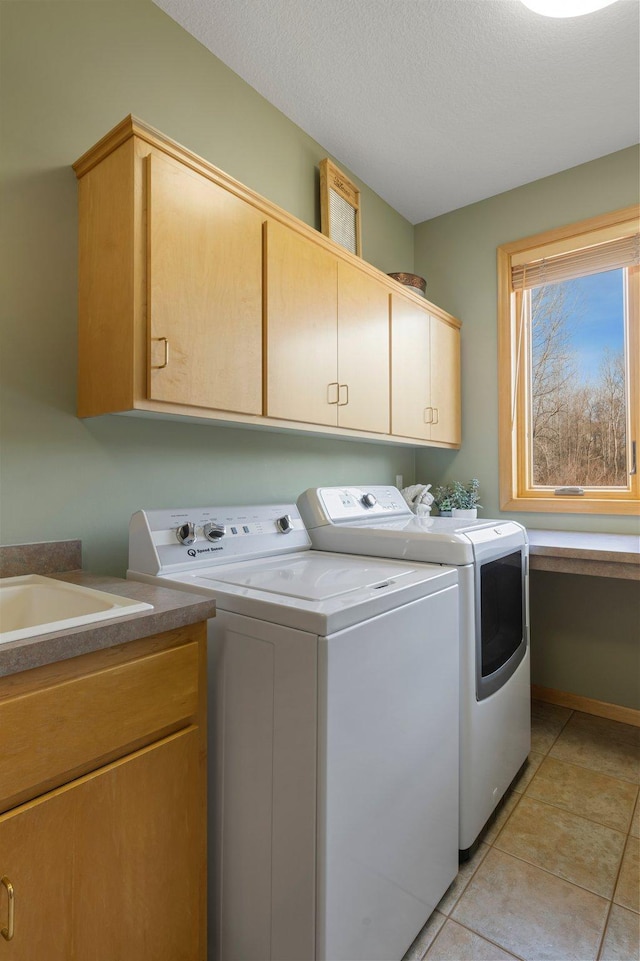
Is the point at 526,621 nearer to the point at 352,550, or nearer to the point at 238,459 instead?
the point at 352,550

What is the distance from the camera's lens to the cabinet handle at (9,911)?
2.55 feet

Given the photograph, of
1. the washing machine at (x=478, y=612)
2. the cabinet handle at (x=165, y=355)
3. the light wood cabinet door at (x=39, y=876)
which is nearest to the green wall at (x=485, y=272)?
the washing machine at (x=478, y=612)

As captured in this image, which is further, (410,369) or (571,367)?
(571,367)

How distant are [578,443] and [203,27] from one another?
Result: 245cm

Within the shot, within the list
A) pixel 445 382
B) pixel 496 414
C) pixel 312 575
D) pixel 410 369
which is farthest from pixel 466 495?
pixel 312 575

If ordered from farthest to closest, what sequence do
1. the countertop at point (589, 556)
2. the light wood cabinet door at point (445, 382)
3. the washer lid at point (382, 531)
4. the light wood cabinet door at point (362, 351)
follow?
the light wood cabinet door at point (445, 382), the light wood cabinet door at point (362, 351), the countertop at point (589, 556), the washer lid at point (382, 531)

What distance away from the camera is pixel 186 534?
1445 millimetres

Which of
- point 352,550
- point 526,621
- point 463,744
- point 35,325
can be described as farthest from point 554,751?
point 35,325

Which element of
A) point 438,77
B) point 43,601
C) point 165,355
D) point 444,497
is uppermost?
point 438,77

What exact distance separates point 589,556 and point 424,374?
1194 mm

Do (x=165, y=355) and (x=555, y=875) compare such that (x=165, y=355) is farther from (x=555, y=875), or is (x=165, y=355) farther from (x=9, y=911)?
(x=555, y=875)

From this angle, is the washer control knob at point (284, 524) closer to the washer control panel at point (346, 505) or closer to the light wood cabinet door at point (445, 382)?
the washer control panel at point (346, 505)

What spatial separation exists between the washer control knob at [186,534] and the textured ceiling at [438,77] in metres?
1.77

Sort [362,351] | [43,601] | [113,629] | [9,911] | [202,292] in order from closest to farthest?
[9,911], [113,629], [43,601], [202,292], [362,351]
